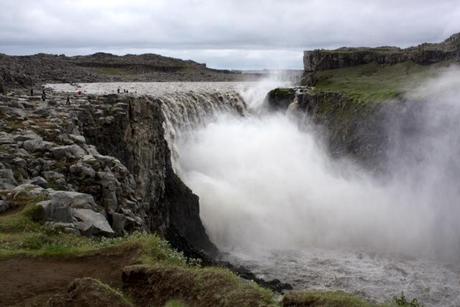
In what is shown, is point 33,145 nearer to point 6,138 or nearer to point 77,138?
point 6,138

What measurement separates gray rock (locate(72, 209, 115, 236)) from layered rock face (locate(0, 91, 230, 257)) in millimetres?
30

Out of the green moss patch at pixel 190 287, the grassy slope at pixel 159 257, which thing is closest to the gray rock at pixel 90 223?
the grassy slope at pixel 159 257

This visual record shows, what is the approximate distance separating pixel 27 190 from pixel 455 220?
32262mm

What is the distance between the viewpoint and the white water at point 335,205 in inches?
1307

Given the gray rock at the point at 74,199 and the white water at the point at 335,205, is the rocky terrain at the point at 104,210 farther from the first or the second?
the white water at the point at 335,205

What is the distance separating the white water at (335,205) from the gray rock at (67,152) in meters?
14.9

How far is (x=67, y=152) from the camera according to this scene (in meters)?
22.3

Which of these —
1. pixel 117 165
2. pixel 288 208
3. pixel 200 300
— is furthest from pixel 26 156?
pixel 288 208

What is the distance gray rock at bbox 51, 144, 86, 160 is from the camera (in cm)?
2209

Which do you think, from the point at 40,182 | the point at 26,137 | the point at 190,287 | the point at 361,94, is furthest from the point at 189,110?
the point at 190,287

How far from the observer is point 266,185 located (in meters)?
47.3

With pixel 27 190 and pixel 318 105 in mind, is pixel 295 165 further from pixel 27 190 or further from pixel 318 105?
pixel 27 190

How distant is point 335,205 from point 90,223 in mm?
31193

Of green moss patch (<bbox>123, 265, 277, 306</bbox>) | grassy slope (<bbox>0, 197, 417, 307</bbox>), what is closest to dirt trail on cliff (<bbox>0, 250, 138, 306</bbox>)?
grassy slope (<bbox>0, 197, 417, 307</bbox>)
